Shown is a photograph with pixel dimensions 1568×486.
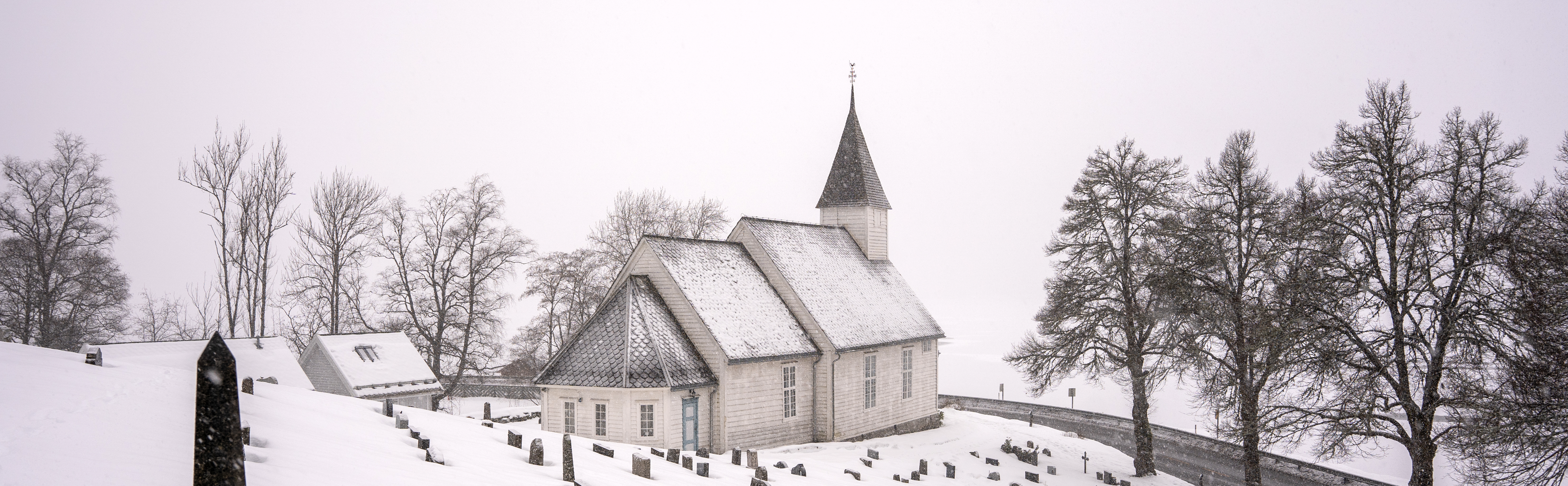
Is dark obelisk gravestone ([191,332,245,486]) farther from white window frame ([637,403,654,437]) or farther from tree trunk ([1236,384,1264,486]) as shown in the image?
tree trunk ([1236,384,1264,486])

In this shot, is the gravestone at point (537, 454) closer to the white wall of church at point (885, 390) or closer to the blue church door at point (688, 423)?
the blue church door at point (688, 423)

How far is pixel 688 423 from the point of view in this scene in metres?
20.8

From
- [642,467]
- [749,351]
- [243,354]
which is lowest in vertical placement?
[243,354]

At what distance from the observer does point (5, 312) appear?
26641mm

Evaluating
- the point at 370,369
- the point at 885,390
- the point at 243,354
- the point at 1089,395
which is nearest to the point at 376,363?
the point at 370,369

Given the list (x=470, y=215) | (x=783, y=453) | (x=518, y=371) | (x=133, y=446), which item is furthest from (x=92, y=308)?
(x=133, y=446)

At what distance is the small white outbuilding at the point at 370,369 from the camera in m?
27.5

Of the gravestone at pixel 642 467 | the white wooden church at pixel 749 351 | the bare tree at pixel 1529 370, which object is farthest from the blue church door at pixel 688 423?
the bare tree at pixel 1529 370

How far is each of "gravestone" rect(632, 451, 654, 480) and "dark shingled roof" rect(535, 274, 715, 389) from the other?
12.1 m

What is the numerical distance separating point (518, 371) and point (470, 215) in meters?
12.8

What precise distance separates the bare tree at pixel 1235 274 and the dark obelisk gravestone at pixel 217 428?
20.6m

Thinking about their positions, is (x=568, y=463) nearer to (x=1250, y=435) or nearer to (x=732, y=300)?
(x=732, y=300)

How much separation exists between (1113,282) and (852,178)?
40.1ft

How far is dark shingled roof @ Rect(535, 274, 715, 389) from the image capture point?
20.3 m
